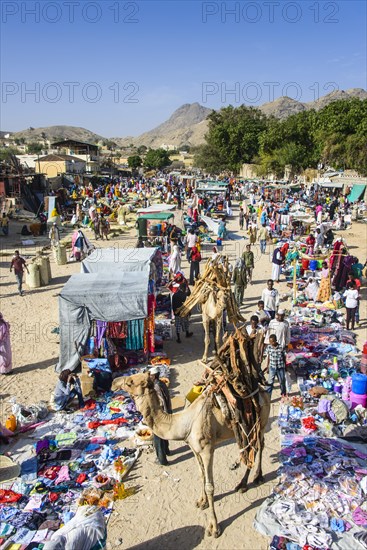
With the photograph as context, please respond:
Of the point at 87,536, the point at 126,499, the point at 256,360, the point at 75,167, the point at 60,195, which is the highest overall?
the point at 75,167

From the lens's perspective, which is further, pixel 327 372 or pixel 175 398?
pixel 327 372

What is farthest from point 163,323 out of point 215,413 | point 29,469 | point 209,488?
point 209,488

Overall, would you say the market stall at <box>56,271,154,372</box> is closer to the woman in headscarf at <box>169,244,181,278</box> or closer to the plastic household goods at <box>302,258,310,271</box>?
the woman in headscarf at <box>169,244,181,278</box>

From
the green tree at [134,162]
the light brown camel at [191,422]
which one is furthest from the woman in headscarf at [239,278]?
the green tree at [134,162]

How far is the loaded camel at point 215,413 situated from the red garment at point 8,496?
6.99ft

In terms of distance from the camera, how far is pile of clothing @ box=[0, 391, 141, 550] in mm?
5109

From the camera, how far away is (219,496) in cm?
563

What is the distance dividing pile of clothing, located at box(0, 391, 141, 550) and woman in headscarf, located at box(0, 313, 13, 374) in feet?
6.72

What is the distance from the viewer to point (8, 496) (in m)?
5.63

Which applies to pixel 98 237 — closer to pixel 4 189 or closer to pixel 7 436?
pixel 4 189

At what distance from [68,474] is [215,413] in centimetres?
240

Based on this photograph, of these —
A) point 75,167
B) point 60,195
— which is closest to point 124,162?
point 75,167

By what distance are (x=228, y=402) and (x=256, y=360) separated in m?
0.65

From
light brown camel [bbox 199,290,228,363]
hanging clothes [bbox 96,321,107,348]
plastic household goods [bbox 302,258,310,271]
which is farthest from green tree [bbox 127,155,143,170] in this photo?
hanging clothes [bbox 96,321,107,348]
